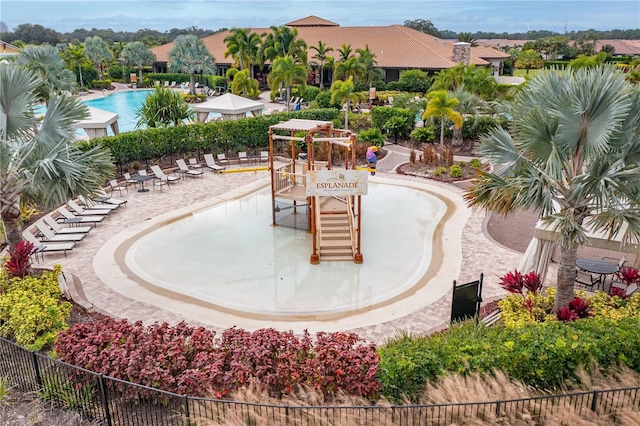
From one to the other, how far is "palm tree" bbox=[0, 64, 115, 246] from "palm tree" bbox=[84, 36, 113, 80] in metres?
60.5

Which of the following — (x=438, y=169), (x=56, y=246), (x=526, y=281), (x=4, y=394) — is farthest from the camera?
(x=438, y=169)

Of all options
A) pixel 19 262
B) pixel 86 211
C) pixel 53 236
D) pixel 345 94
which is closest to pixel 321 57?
pixel 345 94

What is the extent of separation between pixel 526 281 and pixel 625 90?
13.8 feet

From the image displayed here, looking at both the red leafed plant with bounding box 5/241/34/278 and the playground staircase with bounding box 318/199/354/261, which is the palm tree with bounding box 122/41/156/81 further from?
the red leafed plant with bounding box 5/241/34/278

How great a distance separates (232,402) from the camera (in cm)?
662

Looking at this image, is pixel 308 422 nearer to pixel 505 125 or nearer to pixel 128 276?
pixel 128 276

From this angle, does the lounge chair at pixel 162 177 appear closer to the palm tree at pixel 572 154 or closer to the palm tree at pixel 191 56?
Answer: the palm tree at pixel 572 154

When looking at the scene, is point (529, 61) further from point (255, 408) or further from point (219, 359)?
point (255, 408)

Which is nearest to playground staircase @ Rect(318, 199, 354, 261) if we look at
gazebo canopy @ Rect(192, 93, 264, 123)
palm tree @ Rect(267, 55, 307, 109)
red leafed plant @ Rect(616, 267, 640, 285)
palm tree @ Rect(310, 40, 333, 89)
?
red leafed plant @ Rect(616, 267, 640, 285)

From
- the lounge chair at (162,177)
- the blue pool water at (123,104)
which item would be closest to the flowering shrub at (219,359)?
the lounge chair at (162,177)

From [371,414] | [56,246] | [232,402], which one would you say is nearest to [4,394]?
[232,402]

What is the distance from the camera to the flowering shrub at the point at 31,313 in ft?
29.5

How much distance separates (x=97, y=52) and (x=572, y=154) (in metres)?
69.7

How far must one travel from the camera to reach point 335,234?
1477 centimetres
